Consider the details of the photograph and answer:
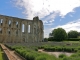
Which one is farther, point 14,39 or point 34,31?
point 34,31

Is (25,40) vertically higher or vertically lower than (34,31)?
lower

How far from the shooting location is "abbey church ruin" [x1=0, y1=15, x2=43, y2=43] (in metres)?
42.0

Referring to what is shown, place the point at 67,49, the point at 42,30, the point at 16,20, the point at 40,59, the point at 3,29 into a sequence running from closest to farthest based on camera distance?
the point at 40,59
the point at 67,49
the point at 3,29
the point at 16,20
the point at 42,30

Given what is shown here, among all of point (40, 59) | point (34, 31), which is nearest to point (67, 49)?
point (40, 59)

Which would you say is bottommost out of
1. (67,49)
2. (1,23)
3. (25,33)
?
(67,49)

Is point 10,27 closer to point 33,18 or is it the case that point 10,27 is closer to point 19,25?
point 19,25

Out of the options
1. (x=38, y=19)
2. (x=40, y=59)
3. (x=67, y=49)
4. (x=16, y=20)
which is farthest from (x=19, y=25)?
(x=40, y=59)

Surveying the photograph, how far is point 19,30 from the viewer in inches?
1800

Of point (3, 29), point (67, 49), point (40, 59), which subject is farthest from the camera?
point (3, 29)

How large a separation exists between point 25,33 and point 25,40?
243 centimetres

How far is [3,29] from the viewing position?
4191cm

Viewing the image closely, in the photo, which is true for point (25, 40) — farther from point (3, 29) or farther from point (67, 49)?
point (67, 49)

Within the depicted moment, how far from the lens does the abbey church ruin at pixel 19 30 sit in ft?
138

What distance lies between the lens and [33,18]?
2002 inches
